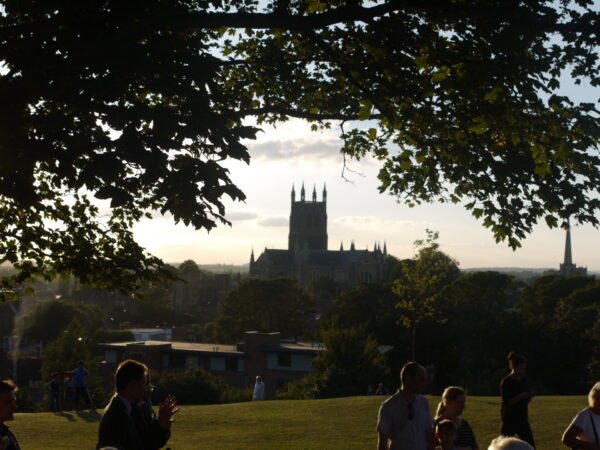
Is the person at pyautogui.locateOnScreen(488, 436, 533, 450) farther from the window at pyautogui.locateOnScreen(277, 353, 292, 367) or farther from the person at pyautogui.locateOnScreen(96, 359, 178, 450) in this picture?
the window at pyautogui.locateOnScreen(277, 353, 292, 367)

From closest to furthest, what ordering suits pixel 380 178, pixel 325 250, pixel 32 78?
pixel 32 78 → pixel 380 178 → pixel 325 250

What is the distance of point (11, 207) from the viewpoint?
39.3ft

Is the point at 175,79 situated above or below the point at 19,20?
below

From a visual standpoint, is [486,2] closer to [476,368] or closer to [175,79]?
[175,79]

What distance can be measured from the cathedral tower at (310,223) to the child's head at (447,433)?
183481 millimetres

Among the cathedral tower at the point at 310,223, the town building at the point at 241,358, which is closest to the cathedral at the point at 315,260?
the cathedral tower at the point at 310,223

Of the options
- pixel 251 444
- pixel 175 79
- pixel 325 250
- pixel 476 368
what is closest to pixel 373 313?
pixel 476 368

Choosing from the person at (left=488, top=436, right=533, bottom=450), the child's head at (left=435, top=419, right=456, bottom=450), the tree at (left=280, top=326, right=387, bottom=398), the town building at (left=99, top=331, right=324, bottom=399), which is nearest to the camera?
the person at (left=488, top=436, right=533, bottom=450)

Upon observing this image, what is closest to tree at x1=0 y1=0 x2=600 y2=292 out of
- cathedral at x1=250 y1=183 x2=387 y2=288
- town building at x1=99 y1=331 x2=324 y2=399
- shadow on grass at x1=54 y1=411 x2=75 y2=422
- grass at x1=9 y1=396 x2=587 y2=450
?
grass at x1=9 y1=396 x2=587 y2=450

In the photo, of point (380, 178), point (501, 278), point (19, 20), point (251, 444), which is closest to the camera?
point (19, 20)

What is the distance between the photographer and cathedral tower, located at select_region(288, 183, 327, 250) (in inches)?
7584

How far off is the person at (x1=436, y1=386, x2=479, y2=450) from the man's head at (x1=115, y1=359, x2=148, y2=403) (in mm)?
3222

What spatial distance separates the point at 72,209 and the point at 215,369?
49985 mm

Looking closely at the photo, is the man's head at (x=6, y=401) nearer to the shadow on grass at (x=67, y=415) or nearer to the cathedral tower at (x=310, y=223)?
the shadow on grass at (x=67, y=415)
